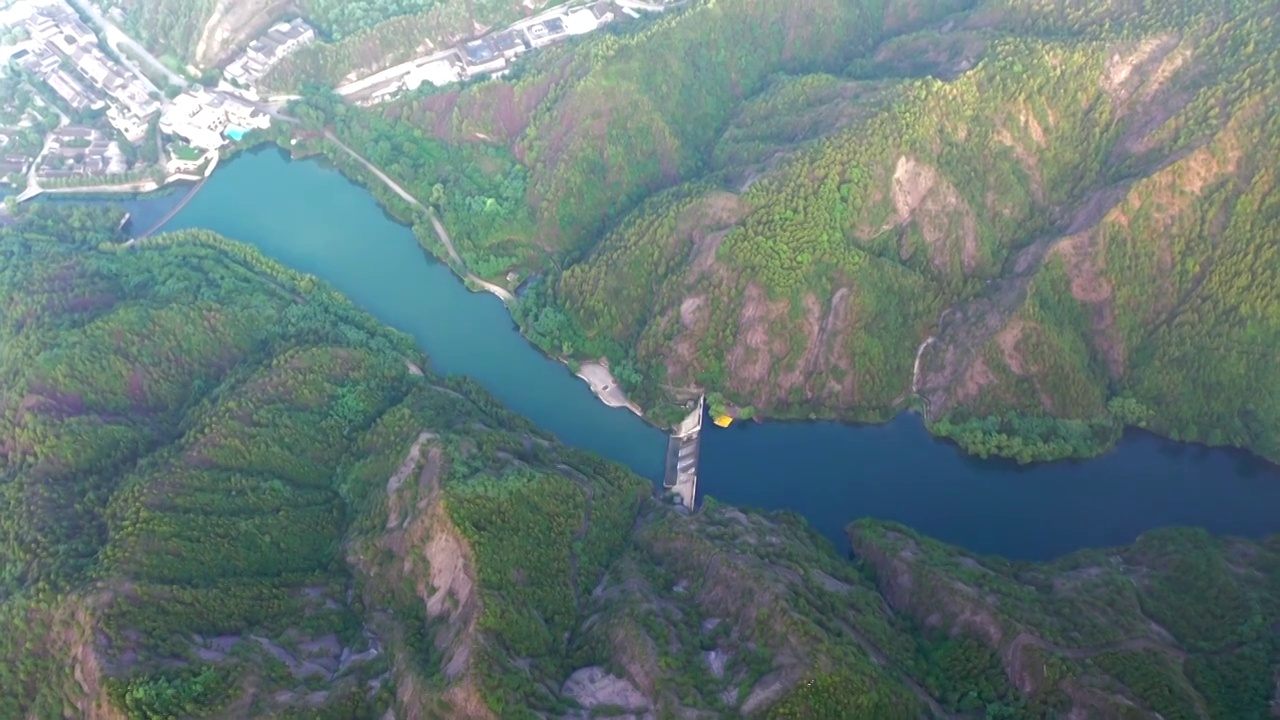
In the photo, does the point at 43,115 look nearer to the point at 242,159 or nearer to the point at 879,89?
the point at 242,159

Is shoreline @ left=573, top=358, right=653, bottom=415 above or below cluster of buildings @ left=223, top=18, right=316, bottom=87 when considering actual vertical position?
below

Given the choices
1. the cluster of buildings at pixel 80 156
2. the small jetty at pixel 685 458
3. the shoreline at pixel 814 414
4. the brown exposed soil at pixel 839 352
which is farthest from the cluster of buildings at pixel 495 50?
the brown exposed soil at pixel 839 352

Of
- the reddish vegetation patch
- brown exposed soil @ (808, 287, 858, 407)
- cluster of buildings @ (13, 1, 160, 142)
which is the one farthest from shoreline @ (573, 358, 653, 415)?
cluster of buildings @ (13, 1, 160, 142)

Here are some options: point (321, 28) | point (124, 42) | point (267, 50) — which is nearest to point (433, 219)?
point (267, 50)

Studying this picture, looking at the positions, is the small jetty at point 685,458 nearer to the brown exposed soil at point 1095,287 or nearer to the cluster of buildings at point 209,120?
the brown exposed soil at point 1095,287

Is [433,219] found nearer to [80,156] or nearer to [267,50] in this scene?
[267,50]

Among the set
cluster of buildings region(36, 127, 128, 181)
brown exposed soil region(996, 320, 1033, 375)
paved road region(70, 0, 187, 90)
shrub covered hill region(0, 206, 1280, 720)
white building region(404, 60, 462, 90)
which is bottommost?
shrub covered hill region(0, 206, 1280, 720)

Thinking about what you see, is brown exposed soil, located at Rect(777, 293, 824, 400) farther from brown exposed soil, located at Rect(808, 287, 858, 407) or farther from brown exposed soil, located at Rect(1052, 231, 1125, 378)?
brown exposed soil, located at Rect(1052, 231, 1125, 378)
